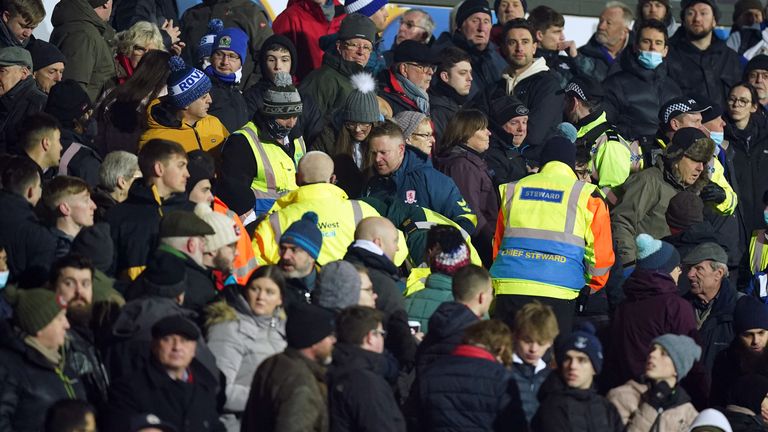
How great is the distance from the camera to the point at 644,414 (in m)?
9.81

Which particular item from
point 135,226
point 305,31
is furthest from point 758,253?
point 135,226

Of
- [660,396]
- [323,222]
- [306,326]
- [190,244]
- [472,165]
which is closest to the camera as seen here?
[306,326]

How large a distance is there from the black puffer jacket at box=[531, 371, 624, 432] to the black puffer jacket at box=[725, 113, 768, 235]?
617 centimetres

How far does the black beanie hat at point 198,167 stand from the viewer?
10789 millimetres

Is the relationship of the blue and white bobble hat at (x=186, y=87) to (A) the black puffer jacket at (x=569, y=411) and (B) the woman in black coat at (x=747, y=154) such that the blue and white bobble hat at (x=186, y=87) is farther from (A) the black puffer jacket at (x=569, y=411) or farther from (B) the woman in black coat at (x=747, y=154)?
(B) the woman in black coat at (x=747, y=154)

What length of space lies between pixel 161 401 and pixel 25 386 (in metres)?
0.65

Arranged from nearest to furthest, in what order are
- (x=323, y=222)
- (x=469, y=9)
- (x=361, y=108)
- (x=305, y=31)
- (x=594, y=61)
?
(x=323, y=222) → (x=361, y=108) → (x=305, y=31) → (x=469, y=9) → (x=594, y=61)

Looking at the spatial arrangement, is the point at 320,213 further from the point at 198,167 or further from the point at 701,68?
the point at 701,68

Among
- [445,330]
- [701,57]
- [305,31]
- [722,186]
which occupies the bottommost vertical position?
[701,57]

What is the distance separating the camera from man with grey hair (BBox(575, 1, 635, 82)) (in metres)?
16.6

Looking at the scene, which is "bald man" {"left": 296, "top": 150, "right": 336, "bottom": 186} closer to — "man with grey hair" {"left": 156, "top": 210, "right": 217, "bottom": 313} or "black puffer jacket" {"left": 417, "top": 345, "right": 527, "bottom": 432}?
"man with grey hair" {"left": 156, "top": 210, "right": 217, "bottom": 313}

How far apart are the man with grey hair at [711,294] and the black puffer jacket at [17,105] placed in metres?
4.60

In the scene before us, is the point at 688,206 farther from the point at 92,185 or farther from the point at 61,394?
the point at 61,394

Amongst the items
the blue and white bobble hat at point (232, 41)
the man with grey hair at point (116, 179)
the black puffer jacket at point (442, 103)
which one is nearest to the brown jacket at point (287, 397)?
the man with grey hair at point (116, 179)
